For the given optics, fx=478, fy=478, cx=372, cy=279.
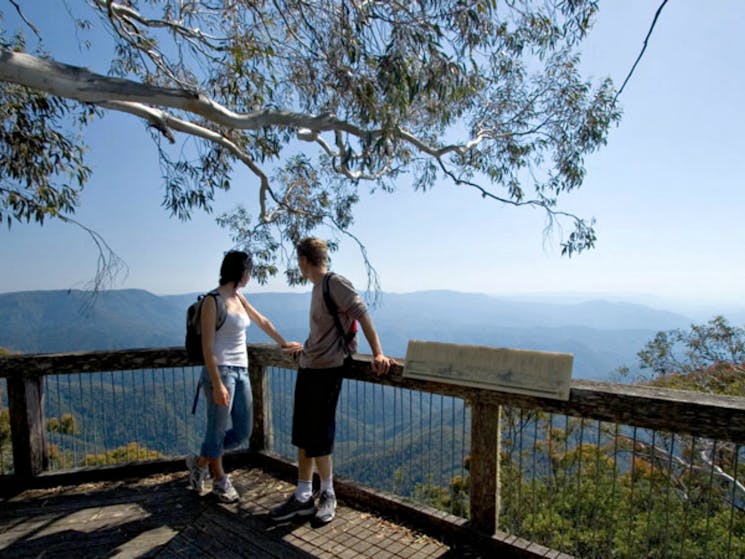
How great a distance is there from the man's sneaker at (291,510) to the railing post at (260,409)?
2.58ft

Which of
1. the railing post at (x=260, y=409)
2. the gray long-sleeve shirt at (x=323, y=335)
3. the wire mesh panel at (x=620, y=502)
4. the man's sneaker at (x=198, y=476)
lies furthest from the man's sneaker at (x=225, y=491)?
the wire mesh panel at (x=620, y=502)

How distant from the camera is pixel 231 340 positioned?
2.90 m

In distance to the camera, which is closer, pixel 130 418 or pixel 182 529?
pixel 182 529

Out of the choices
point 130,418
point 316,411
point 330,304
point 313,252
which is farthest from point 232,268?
point 130,418

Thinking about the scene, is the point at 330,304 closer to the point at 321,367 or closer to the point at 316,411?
→ the point at 321,367

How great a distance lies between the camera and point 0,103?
465 cm

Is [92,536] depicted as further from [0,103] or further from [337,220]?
[337,220]

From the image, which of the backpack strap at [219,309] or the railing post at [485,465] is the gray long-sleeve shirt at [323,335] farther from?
the railing post at [485,465]

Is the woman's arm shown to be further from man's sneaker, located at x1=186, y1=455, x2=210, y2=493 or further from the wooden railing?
man's sneaker, located at x1=186, y1=455, x2=210, y2=493

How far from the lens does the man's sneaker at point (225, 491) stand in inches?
117

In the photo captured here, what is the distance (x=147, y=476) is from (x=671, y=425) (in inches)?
132

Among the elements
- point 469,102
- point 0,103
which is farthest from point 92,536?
point 469,102

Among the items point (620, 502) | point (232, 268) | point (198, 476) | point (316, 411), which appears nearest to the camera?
point (316, 411)

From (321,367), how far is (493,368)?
942 millimetres
